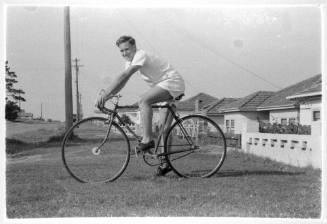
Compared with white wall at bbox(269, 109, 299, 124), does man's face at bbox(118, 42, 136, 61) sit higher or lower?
higher

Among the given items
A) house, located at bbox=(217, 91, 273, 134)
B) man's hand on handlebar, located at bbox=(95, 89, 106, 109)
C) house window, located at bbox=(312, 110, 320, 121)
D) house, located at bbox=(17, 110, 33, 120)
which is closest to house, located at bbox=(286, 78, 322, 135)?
house window, located at bbox=(312, 110, 320, 121)

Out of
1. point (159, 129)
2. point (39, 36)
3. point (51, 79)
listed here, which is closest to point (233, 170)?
point (159, 129)

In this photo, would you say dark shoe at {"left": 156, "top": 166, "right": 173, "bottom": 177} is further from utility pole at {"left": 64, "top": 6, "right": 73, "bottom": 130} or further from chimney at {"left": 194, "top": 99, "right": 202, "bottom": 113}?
utility pole at {"left": 64, "top": 6, "right": 73, "bottom": 130}

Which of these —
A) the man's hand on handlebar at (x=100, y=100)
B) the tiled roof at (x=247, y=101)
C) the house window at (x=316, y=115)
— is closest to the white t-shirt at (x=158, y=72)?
the man's hand on handlebar at (x=100, y=100)

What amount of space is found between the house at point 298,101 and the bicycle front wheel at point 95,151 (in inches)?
44.7

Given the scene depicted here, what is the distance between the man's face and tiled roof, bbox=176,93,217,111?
1.97ft

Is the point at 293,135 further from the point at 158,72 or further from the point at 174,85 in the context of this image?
the point at 158,72

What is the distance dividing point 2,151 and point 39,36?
2.88 ft

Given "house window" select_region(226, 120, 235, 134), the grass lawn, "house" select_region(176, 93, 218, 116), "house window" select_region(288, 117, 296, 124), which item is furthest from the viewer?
"house window" select_region(288, 117, 296, 124)

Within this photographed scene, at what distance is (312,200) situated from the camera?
3148mm

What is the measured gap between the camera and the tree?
3258mm

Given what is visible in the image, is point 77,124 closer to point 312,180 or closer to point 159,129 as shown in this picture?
point 159,129

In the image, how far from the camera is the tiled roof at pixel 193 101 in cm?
342

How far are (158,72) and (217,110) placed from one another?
568 millimetres
